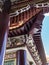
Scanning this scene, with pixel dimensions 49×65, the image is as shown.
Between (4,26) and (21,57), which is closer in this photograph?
(4,26)

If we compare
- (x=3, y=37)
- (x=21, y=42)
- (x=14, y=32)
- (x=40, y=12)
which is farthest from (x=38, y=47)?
(x=3, y=37)

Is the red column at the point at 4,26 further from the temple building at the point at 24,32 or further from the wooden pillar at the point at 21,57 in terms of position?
the wooden pillar at the point at 21,57

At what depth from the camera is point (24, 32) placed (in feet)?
14.0

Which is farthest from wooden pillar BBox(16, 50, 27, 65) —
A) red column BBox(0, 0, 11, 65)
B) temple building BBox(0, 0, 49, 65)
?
red column BBox(0, 0, 11, 65)

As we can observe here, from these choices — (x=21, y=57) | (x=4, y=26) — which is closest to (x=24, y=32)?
(x=21, y=57)

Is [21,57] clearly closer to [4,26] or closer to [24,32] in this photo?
[24,32]

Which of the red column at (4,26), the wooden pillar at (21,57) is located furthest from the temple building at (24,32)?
the red column at (4,26)

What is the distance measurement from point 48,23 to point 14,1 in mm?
2387

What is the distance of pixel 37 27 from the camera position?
13.0 feet

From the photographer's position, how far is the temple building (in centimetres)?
376

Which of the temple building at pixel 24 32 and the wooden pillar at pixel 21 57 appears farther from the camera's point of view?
the wooden pillar at pixel 21 57

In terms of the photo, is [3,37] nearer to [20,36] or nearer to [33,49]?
[20,36]

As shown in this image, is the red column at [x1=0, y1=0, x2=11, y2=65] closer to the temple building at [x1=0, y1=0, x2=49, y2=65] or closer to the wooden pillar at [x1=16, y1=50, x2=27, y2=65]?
the temple building at [x1=0, y1=0, x2=49, y2=65]

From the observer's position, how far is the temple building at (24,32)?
3762 mm
